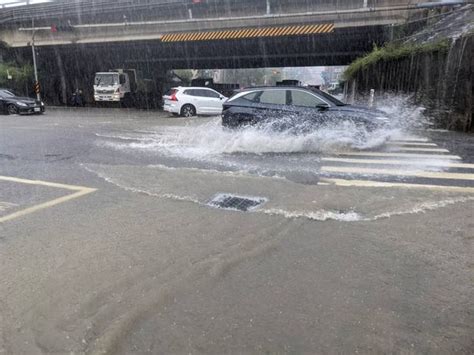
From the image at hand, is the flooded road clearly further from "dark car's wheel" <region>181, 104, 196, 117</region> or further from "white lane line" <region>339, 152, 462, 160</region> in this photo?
"dark car's wheel" <region>181, 104, 196, 117</region>

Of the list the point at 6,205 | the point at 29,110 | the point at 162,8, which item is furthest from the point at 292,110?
the point at 162,8

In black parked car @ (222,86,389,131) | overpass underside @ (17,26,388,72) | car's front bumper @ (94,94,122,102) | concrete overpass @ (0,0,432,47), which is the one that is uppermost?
concrete overpass @ (0,0,432,47)

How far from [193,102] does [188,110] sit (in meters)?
0.52

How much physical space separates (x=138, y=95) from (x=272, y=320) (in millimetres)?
34225

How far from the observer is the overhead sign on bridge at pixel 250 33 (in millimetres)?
22656

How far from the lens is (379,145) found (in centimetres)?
1048

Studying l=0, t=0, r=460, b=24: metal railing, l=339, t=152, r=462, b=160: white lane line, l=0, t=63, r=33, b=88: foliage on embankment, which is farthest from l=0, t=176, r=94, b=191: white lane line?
l=0, t=63, r=33, b=88: foliage on embankment

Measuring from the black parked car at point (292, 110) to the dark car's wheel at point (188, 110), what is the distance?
11.5 m

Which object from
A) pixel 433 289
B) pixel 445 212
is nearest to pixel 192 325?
pixel 433 289

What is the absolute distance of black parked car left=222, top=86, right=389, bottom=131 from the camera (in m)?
10.3

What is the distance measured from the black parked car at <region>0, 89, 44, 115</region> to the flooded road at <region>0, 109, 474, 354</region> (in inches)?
672

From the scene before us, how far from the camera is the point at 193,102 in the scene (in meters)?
22.6

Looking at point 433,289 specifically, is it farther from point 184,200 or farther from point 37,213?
point 37,213

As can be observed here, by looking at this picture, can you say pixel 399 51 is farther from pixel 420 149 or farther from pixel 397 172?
pixel 397 172
